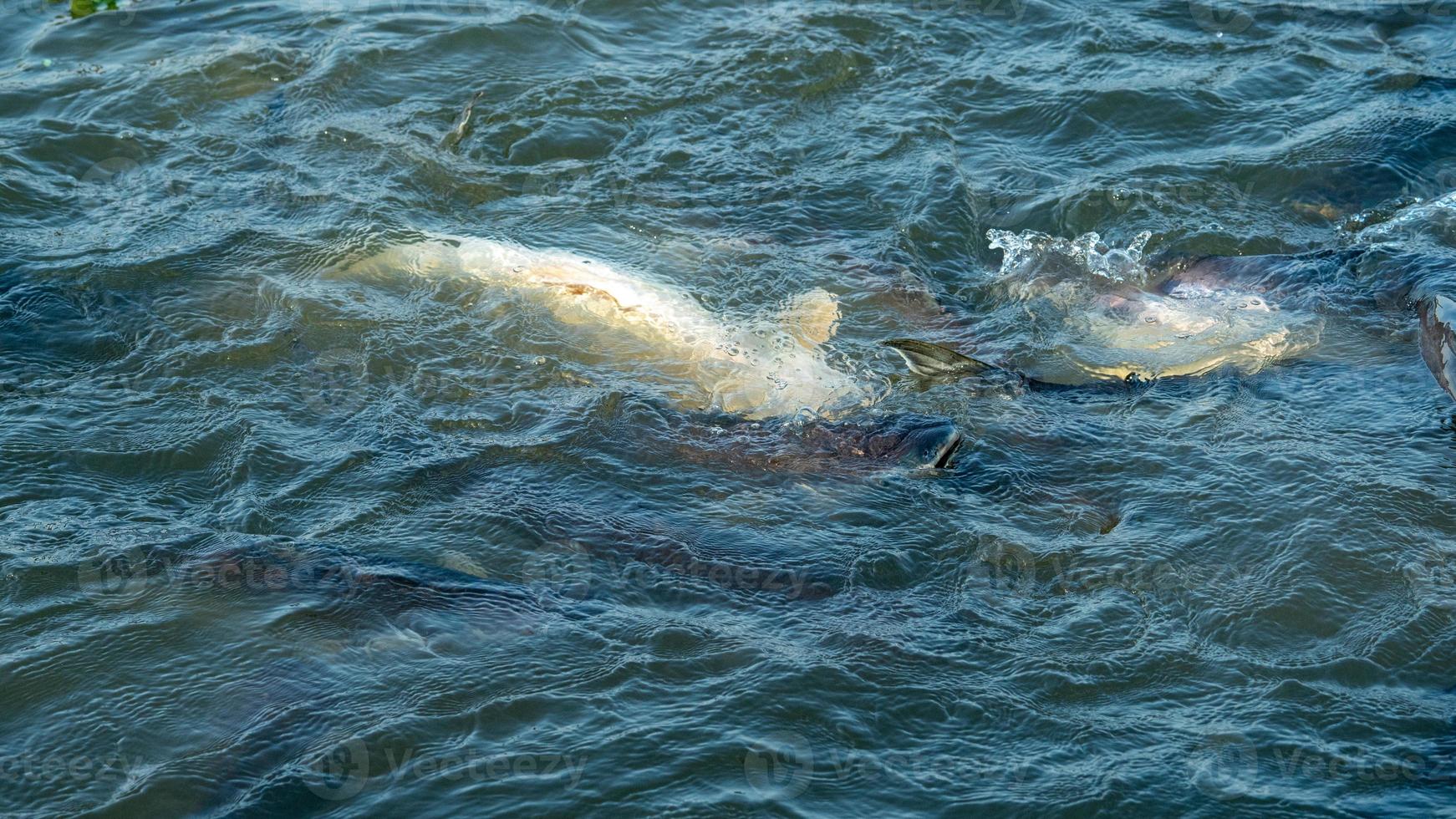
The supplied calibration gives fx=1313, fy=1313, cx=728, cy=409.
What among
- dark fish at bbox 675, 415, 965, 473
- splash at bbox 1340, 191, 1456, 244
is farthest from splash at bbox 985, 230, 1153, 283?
dark fish at bbox 675, 415, 965, 473

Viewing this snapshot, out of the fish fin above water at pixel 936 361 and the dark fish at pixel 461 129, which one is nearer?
the fish fin above water at pixel 936 361

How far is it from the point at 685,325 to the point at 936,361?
1336 millimetres

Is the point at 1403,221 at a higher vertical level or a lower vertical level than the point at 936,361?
higher

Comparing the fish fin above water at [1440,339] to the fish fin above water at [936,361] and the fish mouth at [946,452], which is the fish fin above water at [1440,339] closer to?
the fish fin above water at [936,361]

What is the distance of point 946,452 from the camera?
5789 millimetres

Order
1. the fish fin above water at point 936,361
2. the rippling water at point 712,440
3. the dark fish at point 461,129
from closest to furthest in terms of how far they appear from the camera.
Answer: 1. the rippling water at point 712,440
2. the fish fin above water at point 936,361
3. the dark fish at point 461,129

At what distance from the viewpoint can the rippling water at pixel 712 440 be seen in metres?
4.56

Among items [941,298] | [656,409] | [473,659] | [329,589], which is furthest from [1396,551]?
[329,589]

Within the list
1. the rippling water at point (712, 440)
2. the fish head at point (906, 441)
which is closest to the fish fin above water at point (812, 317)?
the rippling water at point (712, 440)

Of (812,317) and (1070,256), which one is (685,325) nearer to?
(812,317)

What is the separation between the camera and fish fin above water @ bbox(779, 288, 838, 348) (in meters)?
6.89

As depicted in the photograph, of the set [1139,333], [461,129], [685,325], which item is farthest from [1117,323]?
[461,129]

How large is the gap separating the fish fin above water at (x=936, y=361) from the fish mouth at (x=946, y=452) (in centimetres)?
Answer: 63

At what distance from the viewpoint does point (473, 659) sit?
4.89 meters
